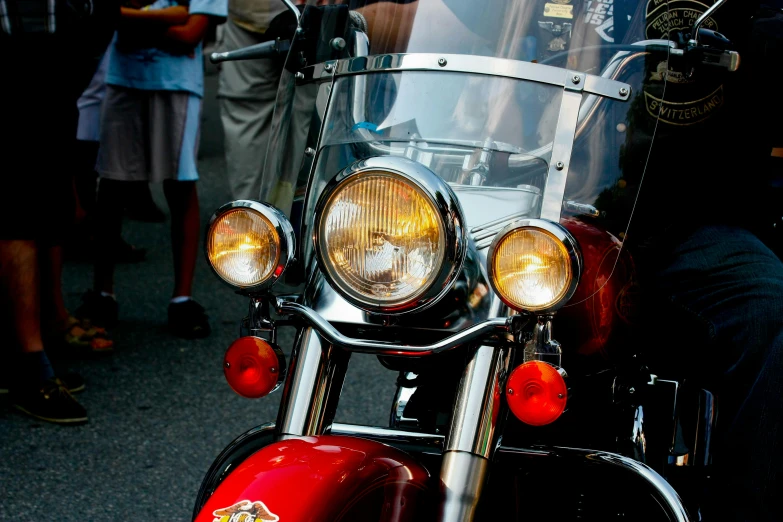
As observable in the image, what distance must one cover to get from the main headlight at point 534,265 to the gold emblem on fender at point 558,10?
20.0 inches

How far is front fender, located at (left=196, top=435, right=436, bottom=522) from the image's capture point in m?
1.49

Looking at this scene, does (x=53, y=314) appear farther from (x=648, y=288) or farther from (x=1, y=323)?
(x=648, y=288)

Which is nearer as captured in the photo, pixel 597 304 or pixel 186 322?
pixel 597 304

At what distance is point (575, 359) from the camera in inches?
76.2

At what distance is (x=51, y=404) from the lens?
→ 3607 mm

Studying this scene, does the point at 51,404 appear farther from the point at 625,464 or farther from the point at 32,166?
the point at 625,464

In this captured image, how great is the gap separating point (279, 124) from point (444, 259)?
2.67 feet

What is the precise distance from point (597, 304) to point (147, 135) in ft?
10.7

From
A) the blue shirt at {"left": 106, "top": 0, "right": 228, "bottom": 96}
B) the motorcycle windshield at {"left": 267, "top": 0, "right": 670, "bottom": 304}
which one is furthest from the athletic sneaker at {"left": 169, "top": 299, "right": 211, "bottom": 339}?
the motorcycle windshield at {"left": 267, "top": 0, "right": 670, "bottom": 304}

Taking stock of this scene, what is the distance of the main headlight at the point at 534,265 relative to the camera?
1549 mm

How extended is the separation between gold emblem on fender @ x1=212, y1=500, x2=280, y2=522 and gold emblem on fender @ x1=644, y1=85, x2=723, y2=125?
1.02 meters

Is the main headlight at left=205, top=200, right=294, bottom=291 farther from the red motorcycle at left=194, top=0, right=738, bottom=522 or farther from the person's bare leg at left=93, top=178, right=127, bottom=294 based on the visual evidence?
the person's bare leg at left=93, top=178, right=127, bottom=294

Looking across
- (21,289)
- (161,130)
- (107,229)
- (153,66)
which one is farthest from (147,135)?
(21,289)

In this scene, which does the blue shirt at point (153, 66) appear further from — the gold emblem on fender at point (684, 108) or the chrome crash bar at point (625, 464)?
the chrome crash bar at point (625, 464)
